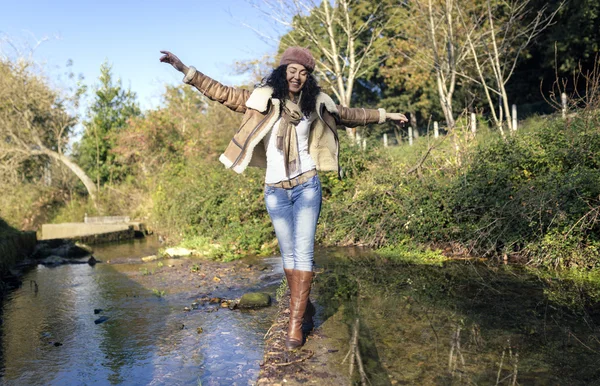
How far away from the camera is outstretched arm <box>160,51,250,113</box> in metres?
3.76

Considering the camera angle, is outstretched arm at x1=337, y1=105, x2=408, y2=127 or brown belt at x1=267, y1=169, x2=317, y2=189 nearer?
brown belt at x1=267, y1=169, x2=317, y2=189

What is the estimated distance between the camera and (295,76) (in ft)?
12.6

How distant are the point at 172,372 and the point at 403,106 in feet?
110

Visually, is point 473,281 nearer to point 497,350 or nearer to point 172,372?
point 497,350

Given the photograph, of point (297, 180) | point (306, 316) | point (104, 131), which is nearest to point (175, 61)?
point (297, 180)

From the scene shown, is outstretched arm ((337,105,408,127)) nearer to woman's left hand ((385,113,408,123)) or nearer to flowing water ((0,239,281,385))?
woman's left hand ((385,113,408,123))

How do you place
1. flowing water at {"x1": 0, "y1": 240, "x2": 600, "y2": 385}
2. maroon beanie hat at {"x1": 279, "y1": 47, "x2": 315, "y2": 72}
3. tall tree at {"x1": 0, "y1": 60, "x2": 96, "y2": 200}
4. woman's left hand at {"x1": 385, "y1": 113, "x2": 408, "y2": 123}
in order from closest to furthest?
flowing water at {"x1": 0, "y1": 240, "x2": 600, "y2": 385} → maroon beanie hat at {"x1": 279, "y1": 47, "x2": 315, "y2": 72} → woman's left hand at {"x1": 385, "y1": 113, "x2": 408, "y2": 123} → tall tree at {"x1": 0, "y1": 60, "x2": 96, "y2": 200}

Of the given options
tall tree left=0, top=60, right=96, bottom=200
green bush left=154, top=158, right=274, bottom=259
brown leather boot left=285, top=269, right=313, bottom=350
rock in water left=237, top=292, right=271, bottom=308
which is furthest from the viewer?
tall tree left=0, top=60, right=96, bottom=200

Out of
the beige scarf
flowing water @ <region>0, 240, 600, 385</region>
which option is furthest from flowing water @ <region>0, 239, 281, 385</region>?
the beige scarf

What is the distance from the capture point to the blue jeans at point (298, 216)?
3754mm

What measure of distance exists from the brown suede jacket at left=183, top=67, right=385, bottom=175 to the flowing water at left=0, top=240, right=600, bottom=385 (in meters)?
1.42

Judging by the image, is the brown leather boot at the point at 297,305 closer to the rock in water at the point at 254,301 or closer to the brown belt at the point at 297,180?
the brown belt at the point at 297,180

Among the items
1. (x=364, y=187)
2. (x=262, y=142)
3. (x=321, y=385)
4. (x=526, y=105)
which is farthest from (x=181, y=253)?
(x=526, y=105)

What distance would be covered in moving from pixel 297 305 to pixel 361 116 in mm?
1605
